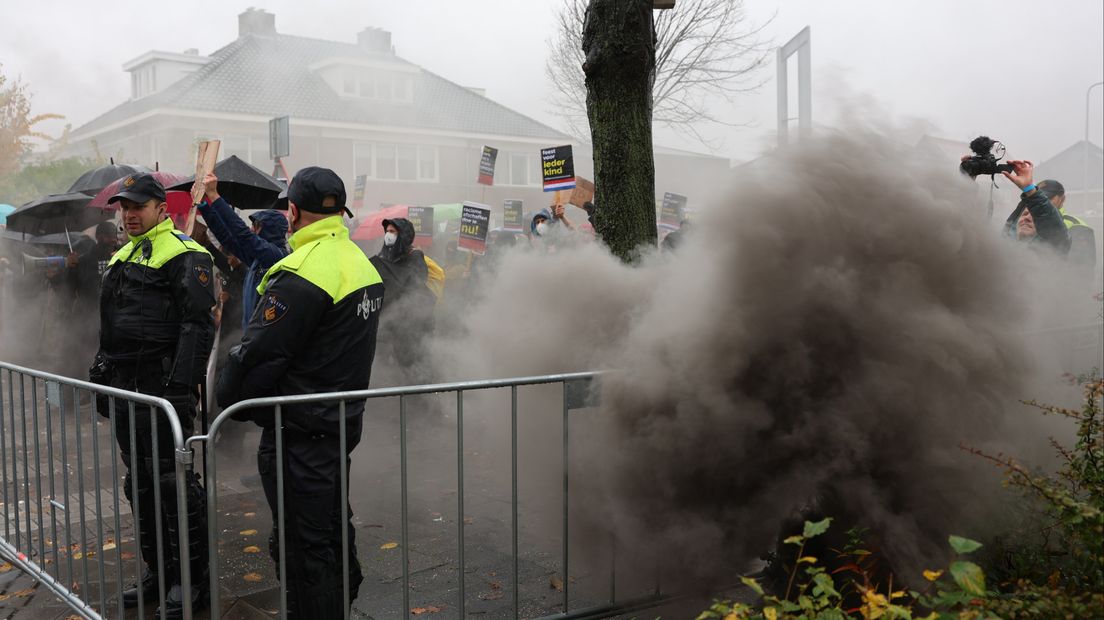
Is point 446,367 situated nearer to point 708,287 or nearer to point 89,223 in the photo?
point 708,287

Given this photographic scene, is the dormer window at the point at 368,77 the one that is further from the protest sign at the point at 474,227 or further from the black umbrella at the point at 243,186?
the black umbrella at the point at 243,186

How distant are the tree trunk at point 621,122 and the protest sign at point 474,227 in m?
5.69

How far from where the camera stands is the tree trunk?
17.6 ft

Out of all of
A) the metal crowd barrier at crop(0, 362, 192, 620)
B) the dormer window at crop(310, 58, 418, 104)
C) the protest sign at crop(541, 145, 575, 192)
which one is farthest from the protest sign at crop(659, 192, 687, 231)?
the dormer window at crop(310, 58, 418, 104)

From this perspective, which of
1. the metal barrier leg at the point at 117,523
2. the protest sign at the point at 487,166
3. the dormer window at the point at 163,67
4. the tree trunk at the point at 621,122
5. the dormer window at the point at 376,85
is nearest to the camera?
the metal barrier leg at the point at 117,523

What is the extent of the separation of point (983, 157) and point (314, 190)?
3998mm

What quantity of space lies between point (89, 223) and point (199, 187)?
596 centimetres

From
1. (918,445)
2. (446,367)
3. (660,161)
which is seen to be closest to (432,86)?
(660,161)

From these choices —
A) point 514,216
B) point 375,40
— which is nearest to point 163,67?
point 375,40

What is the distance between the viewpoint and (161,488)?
13.4ft

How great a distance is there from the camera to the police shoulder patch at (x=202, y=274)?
14.1ft

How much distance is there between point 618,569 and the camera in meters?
3.94

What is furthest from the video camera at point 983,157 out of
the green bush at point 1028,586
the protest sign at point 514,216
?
the protest sign at point 514,216

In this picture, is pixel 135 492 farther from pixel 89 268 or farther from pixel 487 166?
pixel 487 166
